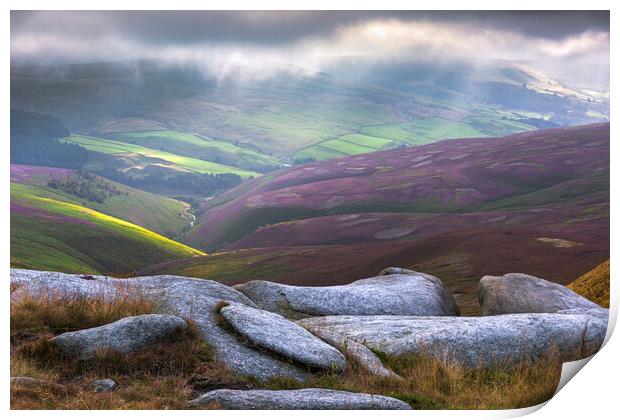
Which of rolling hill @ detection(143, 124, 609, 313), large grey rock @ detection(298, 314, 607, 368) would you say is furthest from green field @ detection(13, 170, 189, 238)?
large grey rock @ detection(298, 314, 607, 368)

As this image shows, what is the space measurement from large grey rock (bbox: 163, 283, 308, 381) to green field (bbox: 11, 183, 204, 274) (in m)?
10.2

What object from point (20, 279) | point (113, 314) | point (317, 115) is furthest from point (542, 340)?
point (317, 115)

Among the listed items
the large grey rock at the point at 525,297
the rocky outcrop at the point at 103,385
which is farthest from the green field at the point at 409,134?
the rocky outcrop at the point at 103,385

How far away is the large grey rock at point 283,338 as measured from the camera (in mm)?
13367

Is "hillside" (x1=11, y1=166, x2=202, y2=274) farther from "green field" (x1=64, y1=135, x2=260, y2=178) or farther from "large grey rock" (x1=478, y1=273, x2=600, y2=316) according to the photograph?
"large grey rock" (x1=478, y1=273, x2=600, y2=316)

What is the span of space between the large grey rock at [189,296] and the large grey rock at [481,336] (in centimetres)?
216

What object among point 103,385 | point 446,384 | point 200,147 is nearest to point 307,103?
point 200,147

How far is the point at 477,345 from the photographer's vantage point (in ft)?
49.5

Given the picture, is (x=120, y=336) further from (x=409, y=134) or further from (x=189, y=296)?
(x=409, y=134)

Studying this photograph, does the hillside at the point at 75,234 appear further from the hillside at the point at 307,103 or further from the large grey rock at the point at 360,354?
the large grey rock at the point at 360,354

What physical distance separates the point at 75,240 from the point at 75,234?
43 centimetres

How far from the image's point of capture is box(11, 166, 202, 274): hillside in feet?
82.4
